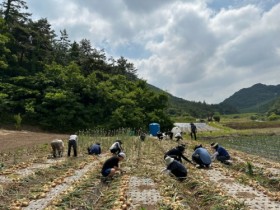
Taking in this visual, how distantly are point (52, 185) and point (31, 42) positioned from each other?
3948cm

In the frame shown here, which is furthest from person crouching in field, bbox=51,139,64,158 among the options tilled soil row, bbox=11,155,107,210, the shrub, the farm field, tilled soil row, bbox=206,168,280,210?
the shrub

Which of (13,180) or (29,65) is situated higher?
(29,65)

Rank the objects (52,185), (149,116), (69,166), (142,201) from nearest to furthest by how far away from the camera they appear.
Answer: (142,201) → (52,185) → (69,166) → (149,116)

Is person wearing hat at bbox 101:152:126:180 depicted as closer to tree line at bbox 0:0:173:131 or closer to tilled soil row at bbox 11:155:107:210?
tilled soil row at bbox 11:155:107:210

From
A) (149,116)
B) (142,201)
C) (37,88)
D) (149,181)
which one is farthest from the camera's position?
(149,116)

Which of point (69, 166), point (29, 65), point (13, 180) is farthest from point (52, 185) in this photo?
point (29, 65)

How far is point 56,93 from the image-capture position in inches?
1438

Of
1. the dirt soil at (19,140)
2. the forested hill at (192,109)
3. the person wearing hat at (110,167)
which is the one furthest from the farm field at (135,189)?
the forested hill at (192,109)

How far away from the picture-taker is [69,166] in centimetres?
1405

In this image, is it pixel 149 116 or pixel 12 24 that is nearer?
pixel 149 116

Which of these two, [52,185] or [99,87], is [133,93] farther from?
[52,185]

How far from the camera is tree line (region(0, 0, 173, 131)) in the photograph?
37031 millimetres

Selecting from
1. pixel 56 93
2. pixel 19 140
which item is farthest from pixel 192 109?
pixel 19 140

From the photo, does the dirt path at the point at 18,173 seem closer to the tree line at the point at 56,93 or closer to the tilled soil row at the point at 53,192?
the tilled soil row at the point at 53,192
